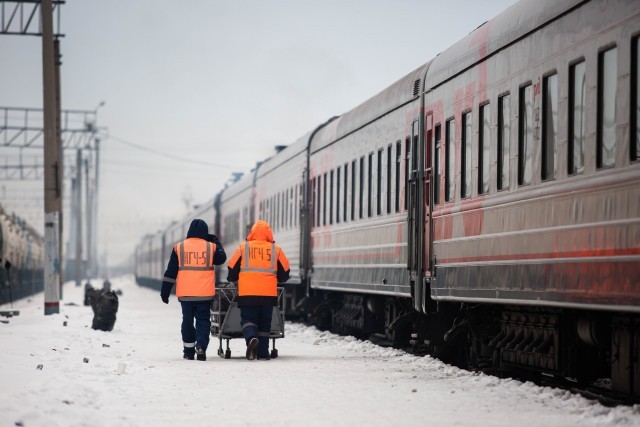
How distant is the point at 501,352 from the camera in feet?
41.8

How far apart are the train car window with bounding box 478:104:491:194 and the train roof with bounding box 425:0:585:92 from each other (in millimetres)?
588

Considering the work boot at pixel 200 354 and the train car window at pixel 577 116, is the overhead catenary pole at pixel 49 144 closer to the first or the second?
the work boot at pixel 200 354

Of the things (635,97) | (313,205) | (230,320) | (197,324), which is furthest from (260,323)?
(313,205)

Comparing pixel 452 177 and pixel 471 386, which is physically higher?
pixel 452 177

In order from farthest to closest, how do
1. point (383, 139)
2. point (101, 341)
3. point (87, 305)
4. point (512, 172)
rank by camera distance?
point (87, 305), point (101, 341), point (383, 139), point (512, 172)

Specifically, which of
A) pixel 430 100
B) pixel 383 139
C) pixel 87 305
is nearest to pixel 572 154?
pixel 430 100

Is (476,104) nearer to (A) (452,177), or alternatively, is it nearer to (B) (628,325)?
(A) (452,177)

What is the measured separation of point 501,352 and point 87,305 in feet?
86.0

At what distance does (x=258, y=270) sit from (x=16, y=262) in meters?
33.5

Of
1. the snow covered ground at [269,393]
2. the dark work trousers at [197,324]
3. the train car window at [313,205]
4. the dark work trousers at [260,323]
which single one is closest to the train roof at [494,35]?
the snow covered ground at [269,393]

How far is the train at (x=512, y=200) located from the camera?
950 centimetres

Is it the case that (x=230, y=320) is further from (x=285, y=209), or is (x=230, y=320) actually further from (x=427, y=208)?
(x=285, y=209)

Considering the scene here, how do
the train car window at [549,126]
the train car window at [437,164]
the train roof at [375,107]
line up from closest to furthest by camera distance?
1. the train car window at [549,126]
2. the train car window at [437,164]
3. the train roof at [375,107]

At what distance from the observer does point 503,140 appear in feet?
40.0
